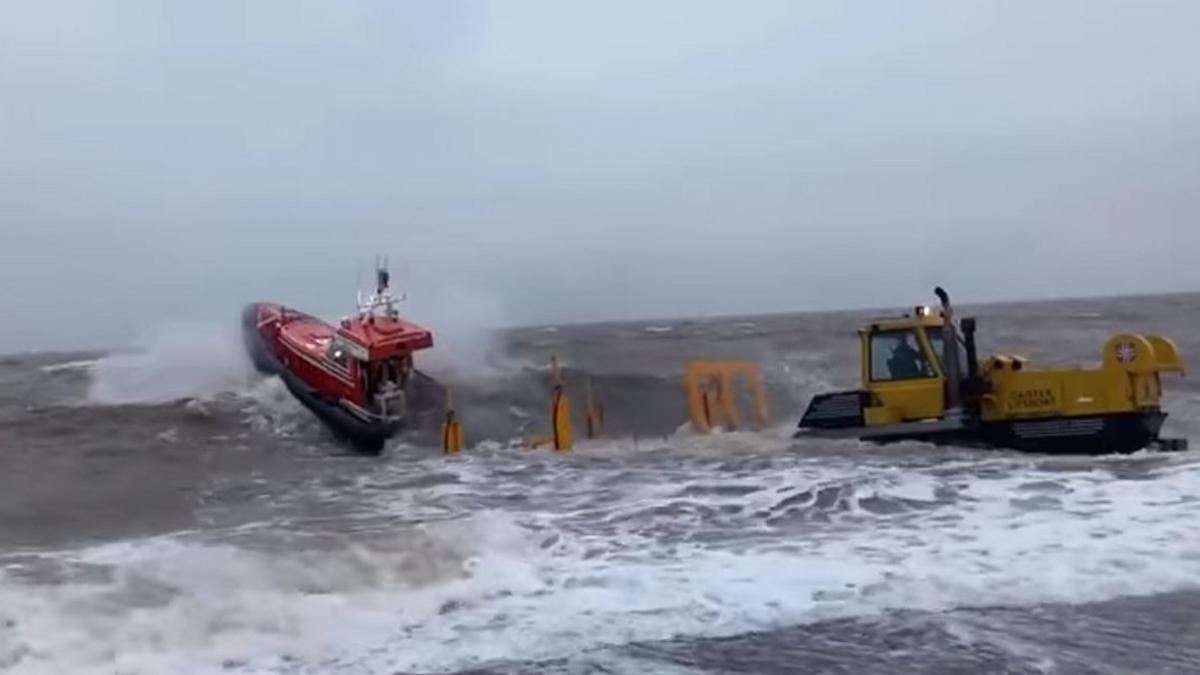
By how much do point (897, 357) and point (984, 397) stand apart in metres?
1.12

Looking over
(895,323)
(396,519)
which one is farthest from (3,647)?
(895,323)

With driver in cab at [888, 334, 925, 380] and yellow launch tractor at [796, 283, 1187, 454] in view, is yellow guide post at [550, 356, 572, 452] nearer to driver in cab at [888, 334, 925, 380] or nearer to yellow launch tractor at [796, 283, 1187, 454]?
yellow launch tractor at [796, 283, 1187, 454]

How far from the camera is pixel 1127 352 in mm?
15500

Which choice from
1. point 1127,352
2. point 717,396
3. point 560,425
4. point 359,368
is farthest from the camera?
point 717,396

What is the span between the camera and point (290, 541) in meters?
11.3

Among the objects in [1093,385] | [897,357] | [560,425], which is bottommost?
[560,425]

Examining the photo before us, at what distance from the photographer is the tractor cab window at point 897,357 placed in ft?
55.4

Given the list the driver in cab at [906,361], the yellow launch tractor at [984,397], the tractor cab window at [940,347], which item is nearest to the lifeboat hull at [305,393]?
the yellow launch tractor at [984,397]

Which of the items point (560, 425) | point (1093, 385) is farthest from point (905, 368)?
point (560, 425)

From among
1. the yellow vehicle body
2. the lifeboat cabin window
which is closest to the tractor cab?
the yellow vehicle body

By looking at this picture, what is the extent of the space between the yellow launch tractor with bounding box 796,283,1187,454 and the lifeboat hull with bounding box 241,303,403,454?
229 inches

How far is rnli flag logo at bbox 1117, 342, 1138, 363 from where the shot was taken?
1548 centimetres

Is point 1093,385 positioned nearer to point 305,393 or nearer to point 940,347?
point 940,347

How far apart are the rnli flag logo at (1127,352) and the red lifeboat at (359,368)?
9.36m
